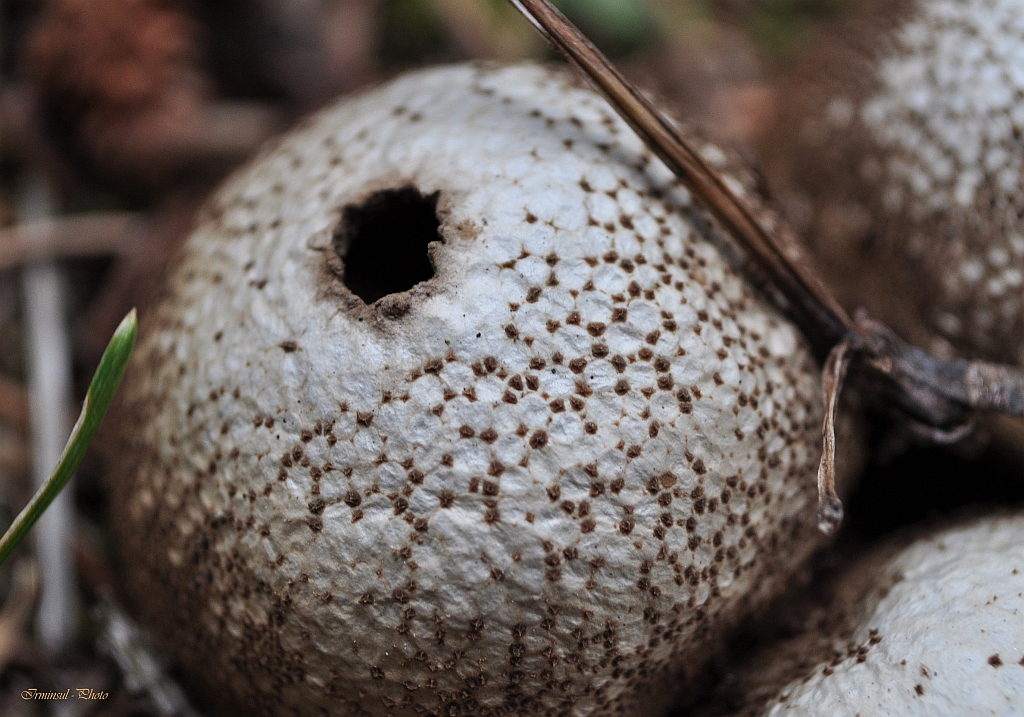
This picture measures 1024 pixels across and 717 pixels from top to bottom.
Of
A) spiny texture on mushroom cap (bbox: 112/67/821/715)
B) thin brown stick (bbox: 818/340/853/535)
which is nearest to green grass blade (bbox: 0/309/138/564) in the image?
spiny texture on mushroom cap (bbox: 112/67/821/715)

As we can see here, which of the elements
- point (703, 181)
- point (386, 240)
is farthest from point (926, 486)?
point (386, 240)

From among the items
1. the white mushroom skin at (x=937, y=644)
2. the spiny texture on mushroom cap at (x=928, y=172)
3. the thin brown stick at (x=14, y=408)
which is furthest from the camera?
the thin brown stick at (x=14, y=408)

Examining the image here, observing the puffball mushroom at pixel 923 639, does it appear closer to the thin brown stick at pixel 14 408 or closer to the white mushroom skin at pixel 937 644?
the white mushroom skin at pixel 937 644

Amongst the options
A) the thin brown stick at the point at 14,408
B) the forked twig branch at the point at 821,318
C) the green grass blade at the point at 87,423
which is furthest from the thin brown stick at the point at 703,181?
the thin brown stick at the point at 14,408

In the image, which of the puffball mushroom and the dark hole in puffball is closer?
the puffball mushroom

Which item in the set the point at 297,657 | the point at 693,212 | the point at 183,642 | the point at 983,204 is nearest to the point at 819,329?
the point at 693,212

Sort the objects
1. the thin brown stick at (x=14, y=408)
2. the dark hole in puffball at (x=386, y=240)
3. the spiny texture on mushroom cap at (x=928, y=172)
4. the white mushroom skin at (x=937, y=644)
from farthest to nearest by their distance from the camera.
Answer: the thin brown stick at (x=14, y=408) < the spiny texture on mushroom cap at (x=928, y=172) < the dark hole in puffball at (x=386, y=240) < the white mushroom skin at (x=937, y=644)

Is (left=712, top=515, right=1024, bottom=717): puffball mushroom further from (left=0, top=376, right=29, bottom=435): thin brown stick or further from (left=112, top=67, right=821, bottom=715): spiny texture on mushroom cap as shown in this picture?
(left=0, top=376, right=29, bottom=435): thin brown stick
